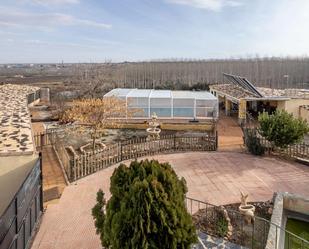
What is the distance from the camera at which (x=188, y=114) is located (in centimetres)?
2094

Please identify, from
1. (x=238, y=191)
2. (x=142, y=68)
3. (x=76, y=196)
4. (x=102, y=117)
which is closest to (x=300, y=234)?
(x=238, y=191)

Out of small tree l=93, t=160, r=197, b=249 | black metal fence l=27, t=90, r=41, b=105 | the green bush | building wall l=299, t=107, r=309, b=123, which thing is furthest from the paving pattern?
building wall l=299, t=107, r=309, b=123

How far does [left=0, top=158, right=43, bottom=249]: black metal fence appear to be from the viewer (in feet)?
17.2

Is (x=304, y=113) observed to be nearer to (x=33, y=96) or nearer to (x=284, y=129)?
(x=284, y=129)

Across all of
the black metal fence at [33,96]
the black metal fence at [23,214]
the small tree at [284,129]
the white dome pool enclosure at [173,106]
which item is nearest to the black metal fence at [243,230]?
the black metal fence at [23,214]

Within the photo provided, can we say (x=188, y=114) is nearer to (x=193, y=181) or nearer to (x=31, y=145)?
(x=193, y=181)

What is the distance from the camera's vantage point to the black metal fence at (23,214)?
5.24 meters

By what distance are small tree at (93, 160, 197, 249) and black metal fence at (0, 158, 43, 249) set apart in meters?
1.78

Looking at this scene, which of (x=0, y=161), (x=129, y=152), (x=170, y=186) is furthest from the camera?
(x=129, y=152)

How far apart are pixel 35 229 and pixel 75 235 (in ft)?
2.81

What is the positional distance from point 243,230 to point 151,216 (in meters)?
3.96

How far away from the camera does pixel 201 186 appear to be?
10312 millimetres

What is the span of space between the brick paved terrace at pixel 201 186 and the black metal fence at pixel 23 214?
39cm

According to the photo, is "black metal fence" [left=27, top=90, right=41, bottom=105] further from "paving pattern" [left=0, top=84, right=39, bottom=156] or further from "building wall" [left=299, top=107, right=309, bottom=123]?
"building wall" [left=299, top=107, right=309, bottom=123]
